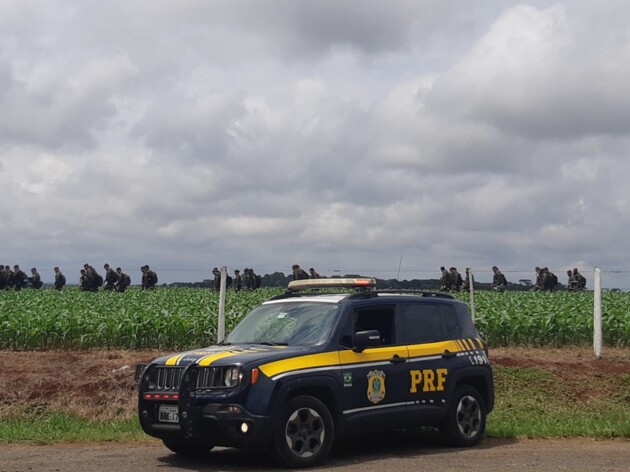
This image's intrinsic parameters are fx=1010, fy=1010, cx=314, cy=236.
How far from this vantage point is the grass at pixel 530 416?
1333 cm

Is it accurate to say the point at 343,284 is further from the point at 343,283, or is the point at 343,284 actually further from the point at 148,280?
the point at 148,280

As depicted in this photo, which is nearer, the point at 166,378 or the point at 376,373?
the point at 166,378

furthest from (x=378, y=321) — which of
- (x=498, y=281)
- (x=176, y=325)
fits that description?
(x=498, y=281)

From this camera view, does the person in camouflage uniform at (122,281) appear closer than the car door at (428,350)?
No

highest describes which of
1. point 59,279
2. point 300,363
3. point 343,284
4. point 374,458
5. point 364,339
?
point 59,279

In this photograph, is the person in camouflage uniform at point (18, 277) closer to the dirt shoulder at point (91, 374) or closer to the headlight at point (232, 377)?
the dirt shoulder at point (91, 374)

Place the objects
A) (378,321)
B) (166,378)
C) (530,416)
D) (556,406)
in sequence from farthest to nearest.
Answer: (556,406) < (530,416) < (378,321) < (166,378)

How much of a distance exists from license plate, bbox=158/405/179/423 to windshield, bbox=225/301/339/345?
54.9 inches

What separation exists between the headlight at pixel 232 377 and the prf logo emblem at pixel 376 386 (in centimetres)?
173

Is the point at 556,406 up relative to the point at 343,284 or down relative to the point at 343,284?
down

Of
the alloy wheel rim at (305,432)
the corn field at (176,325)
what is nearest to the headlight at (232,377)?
the alloy wheel rim at (305,432)

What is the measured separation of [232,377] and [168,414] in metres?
0.91

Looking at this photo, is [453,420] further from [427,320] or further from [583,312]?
[583,312]

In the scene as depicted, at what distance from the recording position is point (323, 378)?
35.4 ft
